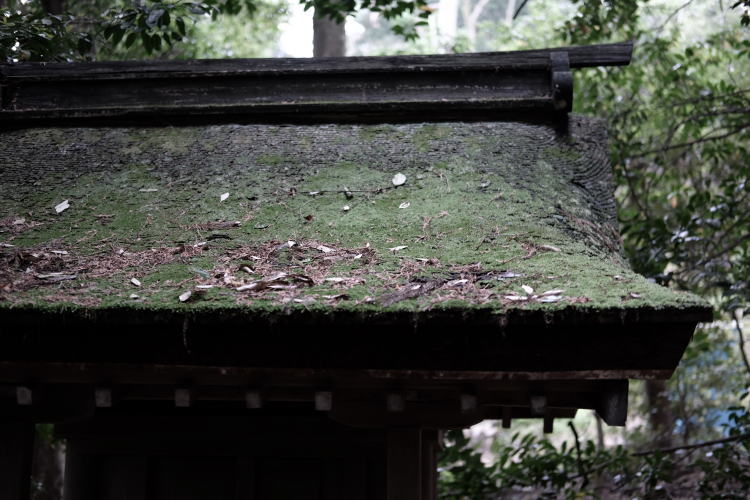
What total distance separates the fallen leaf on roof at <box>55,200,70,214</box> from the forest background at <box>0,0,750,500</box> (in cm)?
182

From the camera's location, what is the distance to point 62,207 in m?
3.75

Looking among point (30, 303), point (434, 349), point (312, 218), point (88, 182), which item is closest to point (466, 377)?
point (434, 349)

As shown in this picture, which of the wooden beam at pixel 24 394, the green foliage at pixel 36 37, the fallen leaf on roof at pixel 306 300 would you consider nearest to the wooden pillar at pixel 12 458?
the wooden beam at pixel 24 394

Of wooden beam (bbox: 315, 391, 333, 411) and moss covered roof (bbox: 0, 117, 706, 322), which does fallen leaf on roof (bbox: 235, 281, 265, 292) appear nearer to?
moss covered roof (bbox: 0, 117, 706, 322)

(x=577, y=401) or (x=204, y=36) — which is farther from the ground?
(x=204, y=36)

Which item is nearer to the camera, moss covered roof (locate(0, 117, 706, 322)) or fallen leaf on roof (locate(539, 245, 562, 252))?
moss covered roof (locate(0, 117, 706, 322))

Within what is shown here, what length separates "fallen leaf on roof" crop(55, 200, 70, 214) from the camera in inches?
146

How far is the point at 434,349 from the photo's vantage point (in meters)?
2.63

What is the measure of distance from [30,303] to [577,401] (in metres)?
2.15

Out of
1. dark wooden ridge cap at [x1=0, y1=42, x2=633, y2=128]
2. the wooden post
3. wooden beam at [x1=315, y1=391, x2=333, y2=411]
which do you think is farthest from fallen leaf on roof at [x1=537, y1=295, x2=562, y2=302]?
dark wooden ridge cap at [x1=0, y1=42, x2=633, y2=128]

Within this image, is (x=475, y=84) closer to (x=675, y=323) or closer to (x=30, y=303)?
(x=675, y=323)

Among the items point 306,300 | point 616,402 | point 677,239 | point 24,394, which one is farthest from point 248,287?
point 677,239

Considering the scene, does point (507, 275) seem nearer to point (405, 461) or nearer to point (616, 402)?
point (616, 402)

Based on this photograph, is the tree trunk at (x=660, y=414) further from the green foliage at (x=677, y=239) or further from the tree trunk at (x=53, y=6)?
the tree trunk at (x=53, y=6)
